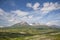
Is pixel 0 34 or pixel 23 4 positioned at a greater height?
pixel 23 4

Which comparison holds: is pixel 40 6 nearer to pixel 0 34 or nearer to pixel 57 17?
pixel 57 17

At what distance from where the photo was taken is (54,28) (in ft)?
12.0

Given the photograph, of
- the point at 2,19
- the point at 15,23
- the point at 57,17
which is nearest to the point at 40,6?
the point at 57,17

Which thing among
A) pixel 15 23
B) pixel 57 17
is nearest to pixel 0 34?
pixel 15 23

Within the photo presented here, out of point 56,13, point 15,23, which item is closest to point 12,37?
point 15,23

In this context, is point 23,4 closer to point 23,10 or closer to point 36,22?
point 23,10

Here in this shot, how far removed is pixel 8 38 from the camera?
3.57 m

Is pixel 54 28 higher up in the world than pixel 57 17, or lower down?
lower down

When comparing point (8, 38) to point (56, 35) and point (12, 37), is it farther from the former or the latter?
point (56, 35)

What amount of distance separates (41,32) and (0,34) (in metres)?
1.01

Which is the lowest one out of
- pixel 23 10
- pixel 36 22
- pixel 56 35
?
pixel 56 35

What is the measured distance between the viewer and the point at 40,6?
3.68 meters

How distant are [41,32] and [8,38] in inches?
32.4

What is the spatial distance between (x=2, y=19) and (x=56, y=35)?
4.54 feet
